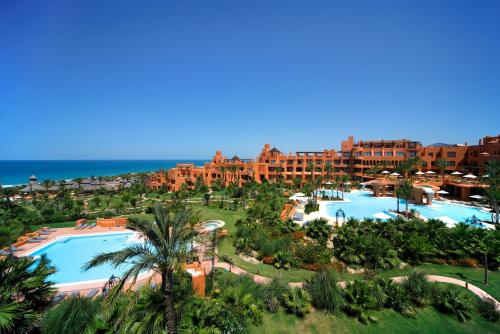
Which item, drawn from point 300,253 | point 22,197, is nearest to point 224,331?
point 300,253

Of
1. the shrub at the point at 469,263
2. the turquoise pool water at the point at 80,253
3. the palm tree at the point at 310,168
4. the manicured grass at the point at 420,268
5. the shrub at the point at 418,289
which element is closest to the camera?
the shrub at the point at 418,289

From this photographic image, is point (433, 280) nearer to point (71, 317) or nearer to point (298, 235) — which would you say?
point (298, 235)

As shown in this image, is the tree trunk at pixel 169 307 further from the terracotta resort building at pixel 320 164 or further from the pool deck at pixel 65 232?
the terracotta resort building at pixel 320 164

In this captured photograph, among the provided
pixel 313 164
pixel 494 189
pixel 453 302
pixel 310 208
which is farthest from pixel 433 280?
pixel 313 164

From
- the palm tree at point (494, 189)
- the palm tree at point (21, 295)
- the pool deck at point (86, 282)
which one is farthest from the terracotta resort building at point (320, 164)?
the palm tree at point (21, 295)

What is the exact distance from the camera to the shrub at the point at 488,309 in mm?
12048

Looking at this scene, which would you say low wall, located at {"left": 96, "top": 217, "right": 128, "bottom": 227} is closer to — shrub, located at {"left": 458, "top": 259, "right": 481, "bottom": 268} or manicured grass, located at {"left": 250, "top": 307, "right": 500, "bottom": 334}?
manicured grass, located at {"left": 250, "top": 307, "right": 500, "bottom": 334}

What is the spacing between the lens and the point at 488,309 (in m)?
12.3

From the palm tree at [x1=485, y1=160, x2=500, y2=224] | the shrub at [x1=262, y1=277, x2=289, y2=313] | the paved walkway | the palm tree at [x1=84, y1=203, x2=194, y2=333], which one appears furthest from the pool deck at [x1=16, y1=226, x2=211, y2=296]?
the palm tree at [x1=485, y1=160, x2=500, y2=224]

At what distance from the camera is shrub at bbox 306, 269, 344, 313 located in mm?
12430

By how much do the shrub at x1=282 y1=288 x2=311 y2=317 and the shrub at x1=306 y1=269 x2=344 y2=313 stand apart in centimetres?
43

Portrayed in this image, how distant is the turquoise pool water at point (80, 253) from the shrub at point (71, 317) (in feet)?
27.9

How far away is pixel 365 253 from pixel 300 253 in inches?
182

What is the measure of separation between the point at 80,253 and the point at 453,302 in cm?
2847
